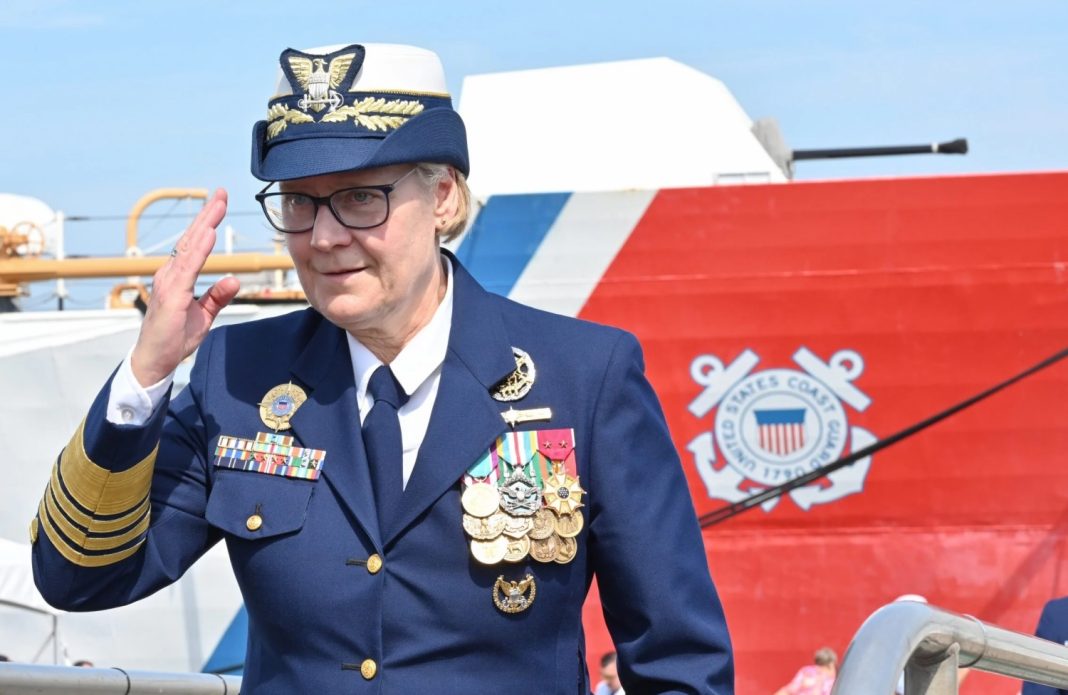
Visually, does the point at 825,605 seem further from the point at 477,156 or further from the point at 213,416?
the point at 213,416

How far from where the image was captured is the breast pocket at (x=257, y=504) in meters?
1.98

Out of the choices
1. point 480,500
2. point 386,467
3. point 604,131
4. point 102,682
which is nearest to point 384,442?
point 386,467

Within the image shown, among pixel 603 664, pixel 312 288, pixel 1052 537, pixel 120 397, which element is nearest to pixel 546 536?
pixel 312 288

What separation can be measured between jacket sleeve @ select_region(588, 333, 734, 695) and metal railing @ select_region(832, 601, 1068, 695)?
16 centimetres

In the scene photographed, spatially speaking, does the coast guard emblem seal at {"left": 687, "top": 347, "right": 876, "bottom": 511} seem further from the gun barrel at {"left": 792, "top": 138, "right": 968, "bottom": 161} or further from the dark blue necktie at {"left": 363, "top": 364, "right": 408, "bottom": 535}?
the dark blue necktie at {"left": 363, "top": 364, "right": 408, "bottom": 535}

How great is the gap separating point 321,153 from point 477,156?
662 cm

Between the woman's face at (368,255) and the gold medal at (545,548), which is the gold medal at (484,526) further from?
the woman's face at (368,255)

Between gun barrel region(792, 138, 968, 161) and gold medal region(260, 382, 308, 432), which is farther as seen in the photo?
gun barrel region(792, 138, 968, 161)

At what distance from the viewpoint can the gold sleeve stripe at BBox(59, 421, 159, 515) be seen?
1.88 meters

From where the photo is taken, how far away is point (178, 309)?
6.23ft

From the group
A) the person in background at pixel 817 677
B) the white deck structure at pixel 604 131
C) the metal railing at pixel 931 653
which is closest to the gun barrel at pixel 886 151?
the white deck structure at pixel 604 131

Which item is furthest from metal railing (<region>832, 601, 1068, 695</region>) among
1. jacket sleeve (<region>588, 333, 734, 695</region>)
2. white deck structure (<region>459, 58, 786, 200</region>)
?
white deck structure (<region>459, 58, 786, 200</region>)

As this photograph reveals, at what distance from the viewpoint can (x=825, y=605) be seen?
7.59 m

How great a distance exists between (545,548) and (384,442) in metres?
0.24
